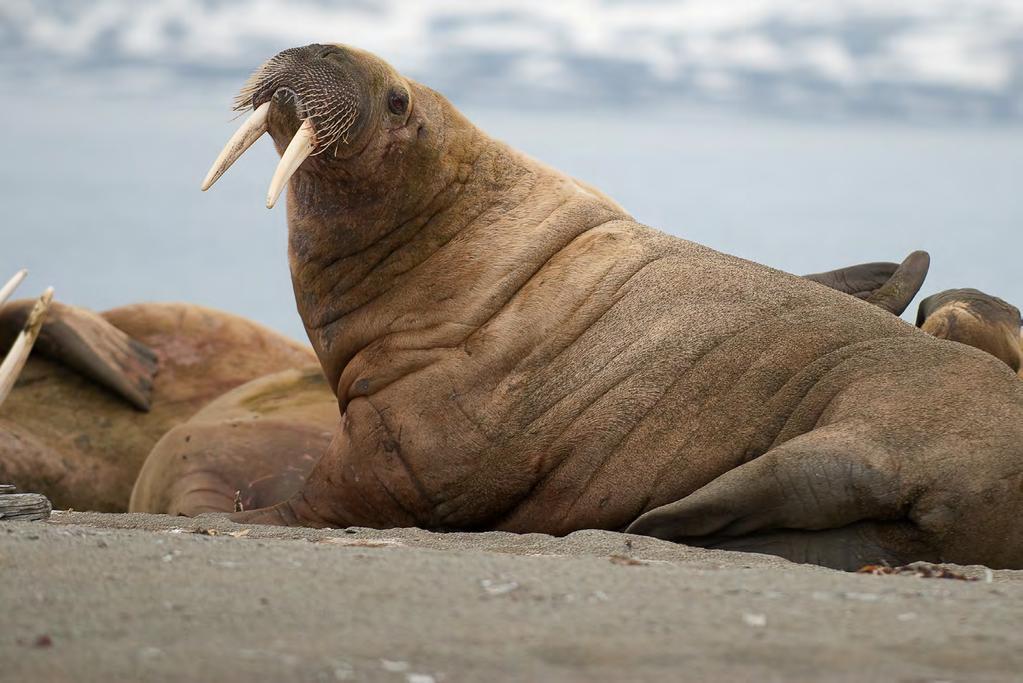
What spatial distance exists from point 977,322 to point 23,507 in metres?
4.36

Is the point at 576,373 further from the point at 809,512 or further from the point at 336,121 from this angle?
the point at 336,121

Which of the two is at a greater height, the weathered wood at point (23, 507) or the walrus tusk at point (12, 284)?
the walrus tusk at point (12, 284)

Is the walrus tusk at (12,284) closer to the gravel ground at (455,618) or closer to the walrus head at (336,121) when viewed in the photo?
the walrus head at (336,121)

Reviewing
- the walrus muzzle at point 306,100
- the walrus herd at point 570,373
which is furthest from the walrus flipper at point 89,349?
the walrus muzzle at point 306,100

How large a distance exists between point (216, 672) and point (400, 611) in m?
0.51

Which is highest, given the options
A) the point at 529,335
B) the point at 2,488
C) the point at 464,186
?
the point at 464,186

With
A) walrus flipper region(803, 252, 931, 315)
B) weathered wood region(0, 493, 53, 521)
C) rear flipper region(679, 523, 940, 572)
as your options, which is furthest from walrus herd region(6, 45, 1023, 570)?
weathered wood region(0, 493, 53, 521)

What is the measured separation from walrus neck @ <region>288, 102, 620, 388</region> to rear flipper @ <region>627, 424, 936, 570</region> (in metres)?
1.31

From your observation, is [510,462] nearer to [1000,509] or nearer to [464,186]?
[464,186]

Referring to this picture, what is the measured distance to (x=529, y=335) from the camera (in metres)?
5.66

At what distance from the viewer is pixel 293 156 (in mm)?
5438

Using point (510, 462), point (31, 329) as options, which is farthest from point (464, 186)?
point (31, 329)

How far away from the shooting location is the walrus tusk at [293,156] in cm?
521

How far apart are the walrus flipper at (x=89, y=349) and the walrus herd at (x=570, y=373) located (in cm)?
175
